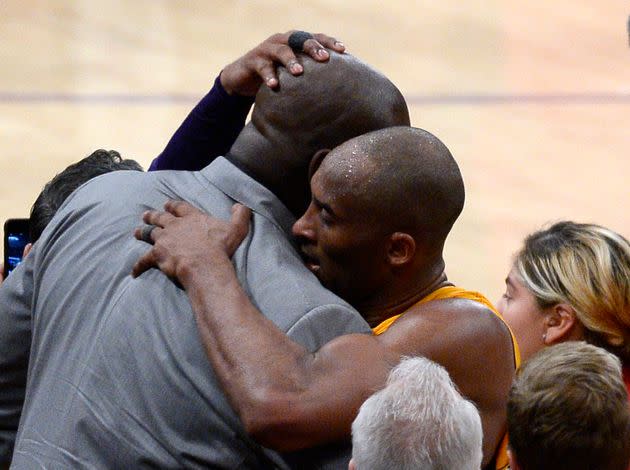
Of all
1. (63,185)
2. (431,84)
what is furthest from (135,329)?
(431,84)

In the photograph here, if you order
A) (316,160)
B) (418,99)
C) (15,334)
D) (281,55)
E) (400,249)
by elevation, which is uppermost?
(281,55)

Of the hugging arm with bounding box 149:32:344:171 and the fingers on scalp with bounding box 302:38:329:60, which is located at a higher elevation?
the fingers on scalp with bounding box 302:38:329:60

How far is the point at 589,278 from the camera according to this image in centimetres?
271

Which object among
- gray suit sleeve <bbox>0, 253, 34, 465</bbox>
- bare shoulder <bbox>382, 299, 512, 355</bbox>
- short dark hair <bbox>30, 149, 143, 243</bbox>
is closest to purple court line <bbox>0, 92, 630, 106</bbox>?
short dark hair <bbox>30, 149, 143, 243</bbox>

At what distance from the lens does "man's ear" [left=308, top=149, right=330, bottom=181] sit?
2068 mm

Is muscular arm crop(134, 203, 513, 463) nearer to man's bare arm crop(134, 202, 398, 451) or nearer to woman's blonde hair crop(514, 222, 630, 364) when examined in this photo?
man's bare arm crop(134, 202, 398, 451)

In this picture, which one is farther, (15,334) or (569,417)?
(15,334)

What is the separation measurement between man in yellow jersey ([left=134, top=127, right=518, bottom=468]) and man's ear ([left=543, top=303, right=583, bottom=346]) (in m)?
0.66

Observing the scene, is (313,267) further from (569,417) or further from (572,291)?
(572,291)

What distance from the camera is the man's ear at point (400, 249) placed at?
199 cm

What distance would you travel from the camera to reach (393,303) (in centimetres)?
209

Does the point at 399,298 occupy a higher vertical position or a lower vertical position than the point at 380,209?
lower

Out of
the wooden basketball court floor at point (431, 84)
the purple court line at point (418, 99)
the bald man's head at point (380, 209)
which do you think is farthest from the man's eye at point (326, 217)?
the purple court line at point (418, 99)

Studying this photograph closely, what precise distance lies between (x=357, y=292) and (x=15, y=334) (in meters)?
0.65
